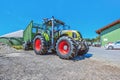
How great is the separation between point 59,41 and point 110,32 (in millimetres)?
27154

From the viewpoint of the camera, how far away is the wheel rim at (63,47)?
935 cm

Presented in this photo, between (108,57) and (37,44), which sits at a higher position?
(37,44)

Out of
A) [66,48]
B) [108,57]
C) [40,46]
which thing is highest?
[40,46]

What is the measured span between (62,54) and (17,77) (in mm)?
4389

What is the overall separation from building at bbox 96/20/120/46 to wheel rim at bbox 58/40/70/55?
26.1 metres

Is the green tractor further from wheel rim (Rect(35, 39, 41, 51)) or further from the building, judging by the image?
the building

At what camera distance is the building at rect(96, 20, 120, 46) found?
33.6 metres

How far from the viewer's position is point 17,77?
17.1 ft

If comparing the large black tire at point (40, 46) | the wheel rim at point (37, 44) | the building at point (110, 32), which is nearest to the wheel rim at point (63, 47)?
the large black tire at point (40, 46)

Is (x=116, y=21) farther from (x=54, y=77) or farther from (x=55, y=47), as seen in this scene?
(x=54, y=77)

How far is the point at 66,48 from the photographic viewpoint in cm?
944

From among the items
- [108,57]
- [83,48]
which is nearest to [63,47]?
[83,48]

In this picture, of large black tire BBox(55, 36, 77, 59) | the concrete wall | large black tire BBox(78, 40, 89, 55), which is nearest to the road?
large black tire BBox(78, 40, 89, 55)

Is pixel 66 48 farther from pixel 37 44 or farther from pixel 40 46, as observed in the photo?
pixel 37 44
